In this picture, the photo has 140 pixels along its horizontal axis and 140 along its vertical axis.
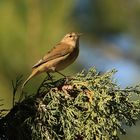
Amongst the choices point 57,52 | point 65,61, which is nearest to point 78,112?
point 65,61

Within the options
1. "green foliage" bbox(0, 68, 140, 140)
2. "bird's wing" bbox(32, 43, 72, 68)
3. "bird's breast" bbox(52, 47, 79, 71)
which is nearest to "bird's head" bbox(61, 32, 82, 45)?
"bird's wing" bbox(32, 43, 72, 68)

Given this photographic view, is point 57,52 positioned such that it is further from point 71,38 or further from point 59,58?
point 71,38

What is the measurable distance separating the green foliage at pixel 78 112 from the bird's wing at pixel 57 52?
194 centimetres

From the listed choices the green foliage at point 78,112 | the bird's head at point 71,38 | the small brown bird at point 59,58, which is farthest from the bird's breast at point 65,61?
the green foliage at point 78,112

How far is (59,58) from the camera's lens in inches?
231

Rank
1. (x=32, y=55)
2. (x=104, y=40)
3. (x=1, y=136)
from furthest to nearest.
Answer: (x=104, y=40) < (x=32, y=55) < (x=1, y=136)

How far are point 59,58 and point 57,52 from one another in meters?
0.15

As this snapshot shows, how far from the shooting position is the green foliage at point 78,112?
3.42 meters

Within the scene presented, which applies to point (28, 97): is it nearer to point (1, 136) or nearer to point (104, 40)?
point (1, 136)

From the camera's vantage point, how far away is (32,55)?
5.54m

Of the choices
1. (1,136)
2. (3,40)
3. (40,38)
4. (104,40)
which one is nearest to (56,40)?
(40,38)

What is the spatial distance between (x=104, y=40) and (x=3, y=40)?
524cm

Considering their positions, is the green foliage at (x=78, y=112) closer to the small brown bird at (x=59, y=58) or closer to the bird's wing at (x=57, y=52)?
the small brown bird at (x=59, y=58)

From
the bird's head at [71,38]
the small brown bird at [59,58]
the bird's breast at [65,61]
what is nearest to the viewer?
the small brown bird at [59,58]
